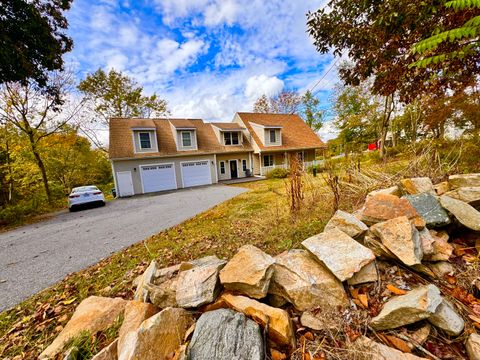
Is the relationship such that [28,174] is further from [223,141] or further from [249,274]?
[249,274]

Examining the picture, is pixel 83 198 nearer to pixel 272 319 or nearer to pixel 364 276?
pixel 272 319

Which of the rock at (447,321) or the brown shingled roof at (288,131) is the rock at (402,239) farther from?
the brown shingled roof at (288,131)

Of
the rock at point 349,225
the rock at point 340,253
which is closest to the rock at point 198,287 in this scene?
the rock at point 340,253

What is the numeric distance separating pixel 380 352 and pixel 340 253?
756 millimetres

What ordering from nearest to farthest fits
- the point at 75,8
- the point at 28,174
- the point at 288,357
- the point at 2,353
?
the point at 288,357 < the point at 2,353 < the point at 75,8 < the point at 28,174

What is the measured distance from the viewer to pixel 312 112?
26.5m

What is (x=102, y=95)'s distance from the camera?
62.9 ft

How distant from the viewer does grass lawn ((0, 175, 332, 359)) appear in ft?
6.99

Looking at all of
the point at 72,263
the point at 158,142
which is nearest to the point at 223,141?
the point at 158,142

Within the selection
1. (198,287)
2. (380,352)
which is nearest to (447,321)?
(380,352)

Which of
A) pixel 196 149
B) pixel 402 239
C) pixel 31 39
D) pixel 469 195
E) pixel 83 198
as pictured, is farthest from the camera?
pixel 196 149

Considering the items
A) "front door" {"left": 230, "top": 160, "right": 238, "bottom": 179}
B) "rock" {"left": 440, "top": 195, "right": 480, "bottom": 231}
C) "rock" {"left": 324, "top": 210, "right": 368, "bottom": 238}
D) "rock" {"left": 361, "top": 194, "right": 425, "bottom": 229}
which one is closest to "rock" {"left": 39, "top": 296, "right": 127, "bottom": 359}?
"rock" {"left": 324, "top": 210, "right": 368, "bottom": 238}

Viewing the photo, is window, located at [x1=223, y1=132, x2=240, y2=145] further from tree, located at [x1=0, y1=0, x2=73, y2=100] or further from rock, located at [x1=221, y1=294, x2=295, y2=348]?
rock, located at [x1=221, y1=294, x2=295, y2=348]

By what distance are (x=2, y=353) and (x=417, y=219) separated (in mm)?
4488
